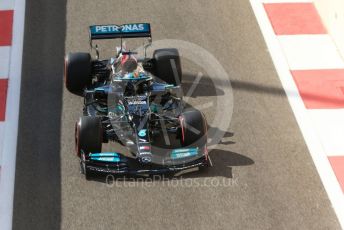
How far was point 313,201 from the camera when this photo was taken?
812 cm

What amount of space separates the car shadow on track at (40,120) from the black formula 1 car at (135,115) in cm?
44

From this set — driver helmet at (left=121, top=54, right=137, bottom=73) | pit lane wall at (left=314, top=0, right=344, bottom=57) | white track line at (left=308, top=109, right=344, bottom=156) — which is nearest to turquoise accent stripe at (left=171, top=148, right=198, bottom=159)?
driver helmet at (left=121, top=54, right=137, bottom=73)

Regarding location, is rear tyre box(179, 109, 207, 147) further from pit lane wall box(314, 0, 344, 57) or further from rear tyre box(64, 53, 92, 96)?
pit lane wall box(314, 0, 344, 57)

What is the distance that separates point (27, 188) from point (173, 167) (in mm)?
1721

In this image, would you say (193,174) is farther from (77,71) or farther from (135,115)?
(77,71)

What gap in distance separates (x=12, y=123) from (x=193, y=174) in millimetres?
2534

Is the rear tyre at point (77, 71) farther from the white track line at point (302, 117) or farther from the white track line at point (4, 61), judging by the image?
the white track line at point (302, 117)

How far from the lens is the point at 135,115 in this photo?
8.43 m

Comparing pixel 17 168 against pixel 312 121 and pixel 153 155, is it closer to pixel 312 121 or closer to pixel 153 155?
pixel 153 155

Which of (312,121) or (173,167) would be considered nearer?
(173,167)

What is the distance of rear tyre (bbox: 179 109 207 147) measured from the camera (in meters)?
8.30

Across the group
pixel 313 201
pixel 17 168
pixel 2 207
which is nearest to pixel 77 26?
pixel 17 168

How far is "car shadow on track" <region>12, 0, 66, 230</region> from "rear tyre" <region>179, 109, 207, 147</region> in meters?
1.58

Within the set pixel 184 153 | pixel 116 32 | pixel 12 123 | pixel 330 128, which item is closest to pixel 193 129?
pixel 184 153
